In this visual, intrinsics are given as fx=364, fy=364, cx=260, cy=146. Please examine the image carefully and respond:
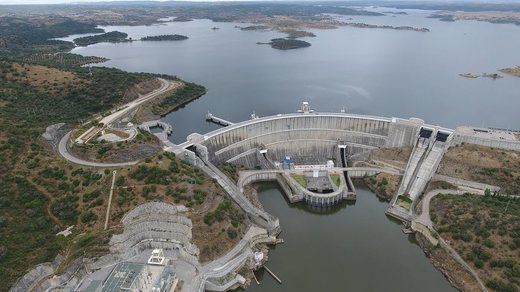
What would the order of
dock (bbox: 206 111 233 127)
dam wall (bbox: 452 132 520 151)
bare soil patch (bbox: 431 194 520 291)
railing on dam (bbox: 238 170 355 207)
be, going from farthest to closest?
dock (bbox: 206 111 233 127), dam wall (bbox: 452 132 520 151), railing on dam (bbox: 238 170 355 207), bare soil patch (bbox: 431 194 520 291)

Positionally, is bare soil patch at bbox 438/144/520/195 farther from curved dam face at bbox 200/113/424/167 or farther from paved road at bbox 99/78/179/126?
paved road at bbox 99/78/179/126

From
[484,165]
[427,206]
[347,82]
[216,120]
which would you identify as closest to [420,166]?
[484,165]

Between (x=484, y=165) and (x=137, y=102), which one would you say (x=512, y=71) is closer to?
(x=484, y=165)

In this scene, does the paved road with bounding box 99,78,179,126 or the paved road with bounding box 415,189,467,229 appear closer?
the paved road with bounding box 415,189,467,229

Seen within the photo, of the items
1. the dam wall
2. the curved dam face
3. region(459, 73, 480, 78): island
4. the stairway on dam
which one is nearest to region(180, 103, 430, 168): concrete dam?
the curved dam face

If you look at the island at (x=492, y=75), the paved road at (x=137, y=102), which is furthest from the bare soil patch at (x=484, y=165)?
the island at (x=492, y=75)

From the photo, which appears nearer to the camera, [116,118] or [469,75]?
[116,118]

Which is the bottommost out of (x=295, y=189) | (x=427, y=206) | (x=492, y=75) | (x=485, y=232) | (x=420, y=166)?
(x=295, y=189)

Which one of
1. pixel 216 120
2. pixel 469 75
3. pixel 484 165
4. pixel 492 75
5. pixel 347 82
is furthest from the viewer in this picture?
pixel 492 75

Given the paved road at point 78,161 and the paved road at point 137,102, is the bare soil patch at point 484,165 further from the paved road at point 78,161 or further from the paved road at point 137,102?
the paved road at point 137,102

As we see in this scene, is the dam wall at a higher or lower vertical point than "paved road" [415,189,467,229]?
higher
